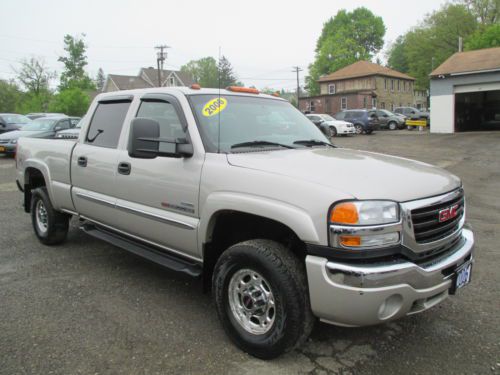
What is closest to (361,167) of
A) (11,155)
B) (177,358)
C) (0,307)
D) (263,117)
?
(263,117)

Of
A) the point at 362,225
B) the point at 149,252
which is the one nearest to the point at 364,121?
the point at 149,252

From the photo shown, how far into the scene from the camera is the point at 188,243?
356 centimetres

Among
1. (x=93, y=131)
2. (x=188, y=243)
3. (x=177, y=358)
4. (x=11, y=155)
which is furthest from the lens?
(x=11, y=155)

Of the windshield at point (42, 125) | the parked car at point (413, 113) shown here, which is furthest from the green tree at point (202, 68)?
the windshield at point (42, 125)

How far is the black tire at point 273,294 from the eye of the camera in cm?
278

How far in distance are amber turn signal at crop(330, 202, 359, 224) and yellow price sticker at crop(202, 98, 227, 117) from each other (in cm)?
159

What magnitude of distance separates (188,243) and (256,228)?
0.58 metres

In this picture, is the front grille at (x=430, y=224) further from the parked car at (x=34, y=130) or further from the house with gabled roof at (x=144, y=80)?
the house with gabled roof at (x=144, y=80)

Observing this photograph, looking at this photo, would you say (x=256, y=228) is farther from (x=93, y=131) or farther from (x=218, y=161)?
(x=93, y=131)

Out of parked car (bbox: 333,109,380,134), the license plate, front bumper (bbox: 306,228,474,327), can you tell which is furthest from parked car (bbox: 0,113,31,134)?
parked car (bbox: 333,109,380,134)

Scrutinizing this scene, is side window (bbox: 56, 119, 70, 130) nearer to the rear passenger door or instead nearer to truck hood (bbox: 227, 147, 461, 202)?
the rear passenger door

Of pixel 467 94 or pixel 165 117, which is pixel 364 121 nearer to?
pixel 467 94

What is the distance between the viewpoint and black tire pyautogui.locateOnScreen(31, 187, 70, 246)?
551 centimetres

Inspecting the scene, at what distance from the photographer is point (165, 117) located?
3.97 m
